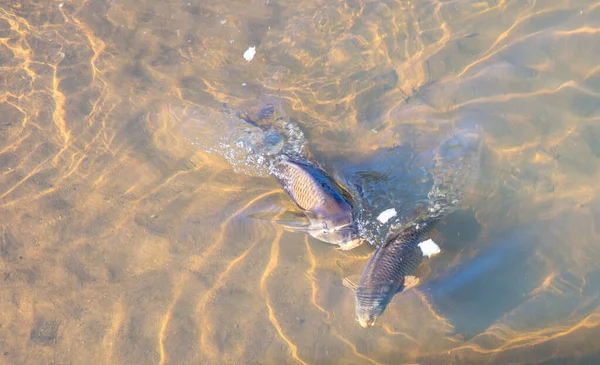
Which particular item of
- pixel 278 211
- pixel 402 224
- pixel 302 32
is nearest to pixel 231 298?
pixel 278 211

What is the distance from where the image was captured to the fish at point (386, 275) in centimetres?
388

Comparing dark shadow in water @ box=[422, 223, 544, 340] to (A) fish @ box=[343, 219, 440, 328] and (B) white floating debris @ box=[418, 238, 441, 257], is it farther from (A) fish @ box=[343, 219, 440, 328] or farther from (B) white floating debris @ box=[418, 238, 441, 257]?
(A) fish @ box=[343, 219, 440, 328]

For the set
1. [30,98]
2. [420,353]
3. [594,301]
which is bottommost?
[420,353]

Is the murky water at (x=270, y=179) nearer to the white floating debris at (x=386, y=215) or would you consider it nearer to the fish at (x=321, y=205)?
the fish at (x=321, y=205)

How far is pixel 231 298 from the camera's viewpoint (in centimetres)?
448

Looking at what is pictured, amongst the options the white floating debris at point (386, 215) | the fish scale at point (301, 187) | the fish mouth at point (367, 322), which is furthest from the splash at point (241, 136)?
the fish mouth at point (367, 322)

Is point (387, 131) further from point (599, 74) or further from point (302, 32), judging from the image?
point (599, 74)

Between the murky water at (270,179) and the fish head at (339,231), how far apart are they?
0.30 meters

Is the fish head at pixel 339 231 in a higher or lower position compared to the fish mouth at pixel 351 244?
higher

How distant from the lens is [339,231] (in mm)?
4270

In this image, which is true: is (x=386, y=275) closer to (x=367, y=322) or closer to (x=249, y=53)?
(x=367, y=322)

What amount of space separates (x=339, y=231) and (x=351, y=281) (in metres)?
0.61

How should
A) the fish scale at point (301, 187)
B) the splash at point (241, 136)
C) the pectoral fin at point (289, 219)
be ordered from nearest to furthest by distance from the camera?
the fish scale at point (301, 187) → the pectoral fin at point (289, 219) → the splash at point (241, 136)

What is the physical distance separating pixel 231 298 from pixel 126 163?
226 centimetres
